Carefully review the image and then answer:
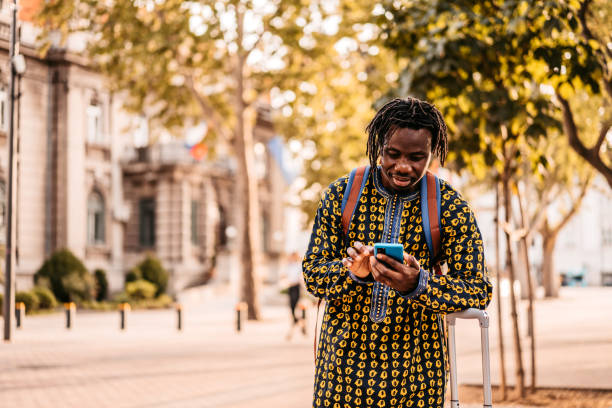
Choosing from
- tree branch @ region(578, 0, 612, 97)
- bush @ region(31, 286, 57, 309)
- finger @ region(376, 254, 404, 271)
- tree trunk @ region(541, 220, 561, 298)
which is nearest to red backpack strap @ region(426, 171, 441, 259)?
finger @ region(376, 254, 404, 271)

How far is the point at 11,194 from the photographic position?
48.9 feet

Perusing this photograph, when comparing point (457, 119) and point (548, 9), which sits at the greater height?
point (548, 9)

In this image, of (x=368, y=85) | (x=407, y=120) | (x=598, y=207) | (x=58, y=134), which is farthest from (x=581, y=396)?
(x=598, y=207)

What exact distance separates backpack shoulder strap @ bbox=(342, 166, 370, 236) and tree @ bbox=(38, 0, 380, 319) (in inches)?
649

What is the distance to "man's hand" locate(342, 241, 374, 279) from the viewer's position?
2.30m

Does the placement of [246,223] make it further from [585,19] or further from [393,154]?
[393,154]

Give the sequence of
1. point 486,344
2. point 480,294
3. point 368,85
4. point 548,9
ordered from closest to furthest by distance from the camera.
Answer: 1. point 480,294
2. point 486,344
3. point 548,9
4. point 368,85

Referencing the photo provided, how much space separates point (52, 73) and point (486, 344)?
2854 centimetres

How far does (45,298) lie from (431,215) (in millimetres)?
23262

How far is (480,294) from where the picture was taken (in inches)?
99.2

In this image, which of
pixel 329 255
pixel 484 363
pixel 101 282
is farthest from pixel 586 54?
pixel 101 282

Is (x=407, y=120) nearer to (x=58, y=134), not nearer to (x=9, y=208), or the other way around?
(x=9, y=208)

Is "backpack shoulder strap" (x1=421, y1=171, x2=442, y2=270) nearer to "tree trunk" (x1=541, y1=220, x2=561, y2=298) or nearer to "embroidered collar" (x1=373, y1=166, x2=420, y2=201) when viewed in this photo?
"embroidered collar" (x1=373, y1=166, x2=420, y2=201)

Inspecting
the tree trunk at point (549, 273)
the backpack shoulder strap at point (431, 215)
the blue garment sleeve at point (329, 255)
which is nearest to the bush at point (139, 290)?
the tree trunk at point (549, 273)
